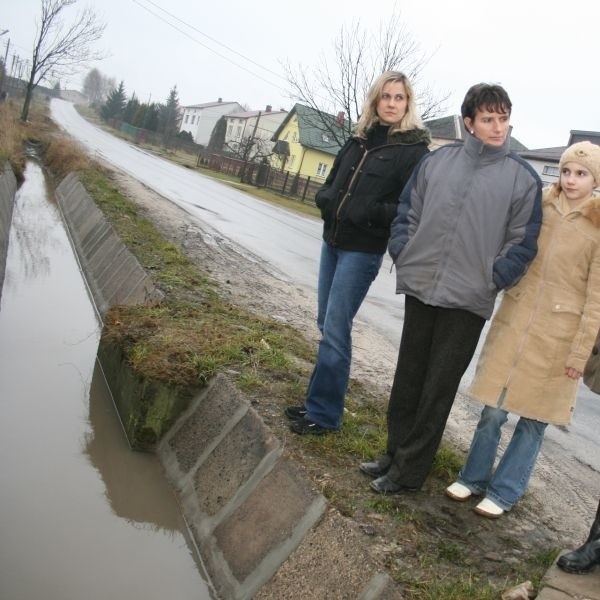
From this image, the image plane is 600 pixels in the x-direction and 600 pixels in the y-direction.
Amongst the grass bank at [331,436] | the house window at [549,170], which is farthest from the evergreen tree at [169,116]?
the grass bank at [331,436]

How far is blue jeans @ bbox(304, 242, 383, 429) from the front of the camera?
369cm

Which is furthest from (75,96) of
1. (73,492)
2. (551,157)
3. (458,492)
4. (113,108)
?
Result: (458,492)

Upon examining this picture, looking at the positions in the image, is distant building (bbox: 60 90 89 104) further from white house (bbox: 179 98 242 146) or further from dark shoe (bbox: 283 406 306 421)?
dark shoe (bbox: 283 406 306 421)

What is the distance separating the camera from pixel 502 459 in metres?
3.40

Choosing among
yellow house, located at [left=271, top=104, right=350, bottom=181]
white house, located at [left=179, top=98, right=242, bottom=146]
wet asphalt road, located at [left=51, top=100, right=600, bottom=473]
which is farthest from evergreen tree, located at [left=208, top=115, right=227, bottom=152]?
wet asphalt road, located at [left=51, top=100, right=600, bottom=473]

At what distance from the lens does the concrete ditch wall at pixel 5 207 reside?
8.98 meters

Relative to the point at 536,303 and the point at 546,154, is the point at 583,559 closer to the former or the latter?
the point at 536,303

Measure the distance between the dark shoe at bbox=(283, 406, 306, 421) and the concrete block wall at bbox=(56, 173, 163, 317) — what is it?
109 inches

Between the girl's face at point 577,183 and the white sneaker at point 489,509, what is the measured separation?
1.58 meters

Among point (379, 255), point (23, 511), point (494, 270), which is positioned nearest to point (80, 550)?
point (23, 511)

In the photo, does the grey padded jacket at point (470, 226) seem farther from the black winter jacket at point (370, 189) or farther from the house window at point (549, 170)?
the house window at point (549, 170)

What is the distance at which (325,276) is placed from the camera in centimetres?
395

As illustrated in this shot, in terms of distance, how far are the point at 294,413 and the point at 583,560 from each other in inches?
71.8

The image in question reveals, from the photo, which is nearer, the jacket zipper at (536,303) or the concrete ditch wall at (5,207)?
the jacket zipper at (536,303)
